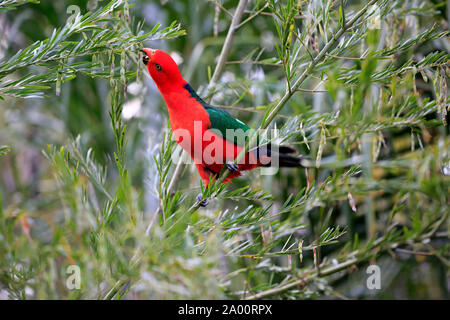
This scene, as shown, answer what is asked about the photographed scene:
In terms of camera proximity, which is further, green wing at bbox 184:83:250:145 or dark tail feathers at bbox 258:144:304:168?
green wing at bbox 184:83:250:145

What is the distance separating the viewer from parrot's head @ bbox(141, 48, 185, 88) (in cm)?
74

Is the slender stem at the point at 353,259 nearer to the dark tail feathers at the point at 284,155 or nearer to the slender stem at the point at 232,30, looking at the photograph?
the dark tail feathers at the point at 284,155

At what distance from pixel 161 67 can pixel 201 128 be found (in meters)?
0.15

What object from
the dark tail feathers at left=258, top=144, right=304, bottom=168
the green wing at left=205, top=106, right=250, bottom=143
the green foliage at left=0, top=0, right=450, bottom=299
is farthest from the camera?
the green wing at left=205, top=106, right=250, bottom=143

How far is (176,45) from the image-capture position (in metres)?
1.88

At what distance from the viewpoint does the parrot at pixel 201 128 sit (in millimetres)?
751

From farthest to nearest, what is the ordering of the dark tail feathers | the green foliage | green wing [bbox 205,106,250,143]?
green wing [bbox 205,106,250,143], the dark tail feathers, the green foliage

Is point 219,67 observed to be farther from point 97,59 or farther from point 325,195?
point 325,195

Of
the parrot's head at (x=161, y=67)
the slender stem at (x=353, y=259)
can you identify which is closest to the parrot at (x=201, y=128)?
the parrot's head at (x=161, y=67)

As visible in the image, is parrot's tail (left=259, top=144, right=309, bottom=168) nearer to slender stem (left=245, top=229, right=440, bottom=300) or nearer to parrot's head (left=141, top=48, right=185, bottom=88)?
parrot's head (left=141, top=48, right=185, bottom=88)

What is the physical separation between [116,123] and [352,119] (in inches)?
12.0

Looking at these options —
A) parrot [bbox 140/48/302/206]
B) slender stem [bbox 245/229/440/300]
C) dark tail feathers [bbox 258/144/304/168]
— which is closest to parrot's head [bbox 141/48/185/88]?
parrot [bbox 140/48/302/206]

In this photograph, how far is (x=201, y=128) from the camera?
81 cm

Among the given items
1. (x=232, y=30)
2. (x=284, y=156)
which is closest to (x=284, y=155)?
(x=284, y=156)
